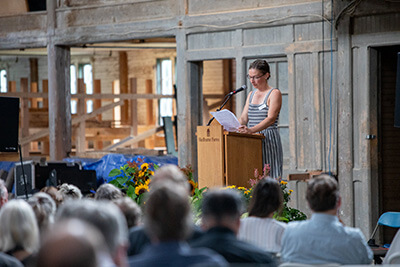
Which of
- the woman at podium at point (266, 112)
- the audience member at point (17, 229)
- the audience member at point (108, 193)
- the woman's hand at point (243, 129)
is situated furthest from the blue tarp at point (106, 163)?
the audience member at point (17, 229)

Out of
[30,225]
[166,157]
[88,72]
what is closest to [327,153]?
[166,157]

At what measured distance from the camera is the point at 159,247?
7.77 ft

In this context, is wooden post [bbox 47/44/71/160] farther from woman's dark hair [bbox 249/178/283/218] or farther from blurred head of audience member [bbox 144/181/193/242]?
blurred head of audience member [bbox 144/181/193/242]

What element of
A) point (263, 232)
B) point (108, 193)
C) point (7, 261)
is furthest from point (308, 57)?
point (7, 261)

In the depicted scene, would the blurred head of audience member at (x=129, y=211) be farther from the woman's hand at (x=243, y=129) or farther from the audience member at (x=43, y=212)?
the woman's hand at (x=243, y=129)

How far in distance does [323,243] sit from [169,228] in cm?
151

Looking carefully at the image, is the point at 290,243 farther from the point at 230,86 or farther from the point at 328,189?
the point at 230,86

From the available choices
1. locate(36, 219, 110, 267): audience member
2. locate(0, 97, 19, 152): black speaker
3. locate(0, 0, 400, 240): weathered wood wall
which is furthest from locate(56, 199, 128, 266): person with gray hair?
locate(0, 0, 400, 240): weathered wood wall

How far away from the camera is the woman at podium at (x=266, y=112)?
623 centimetres

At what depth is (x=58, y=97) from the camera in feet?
36.6

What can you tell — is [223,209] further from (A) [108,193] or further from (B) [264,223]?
(A) [108,193]

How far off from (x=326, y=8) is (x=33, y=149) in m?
10.5

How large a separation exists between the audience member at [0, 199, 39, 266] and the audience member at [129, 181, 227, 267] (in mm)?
867

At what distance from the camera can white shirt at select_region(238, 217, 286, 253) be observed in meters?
3.85
